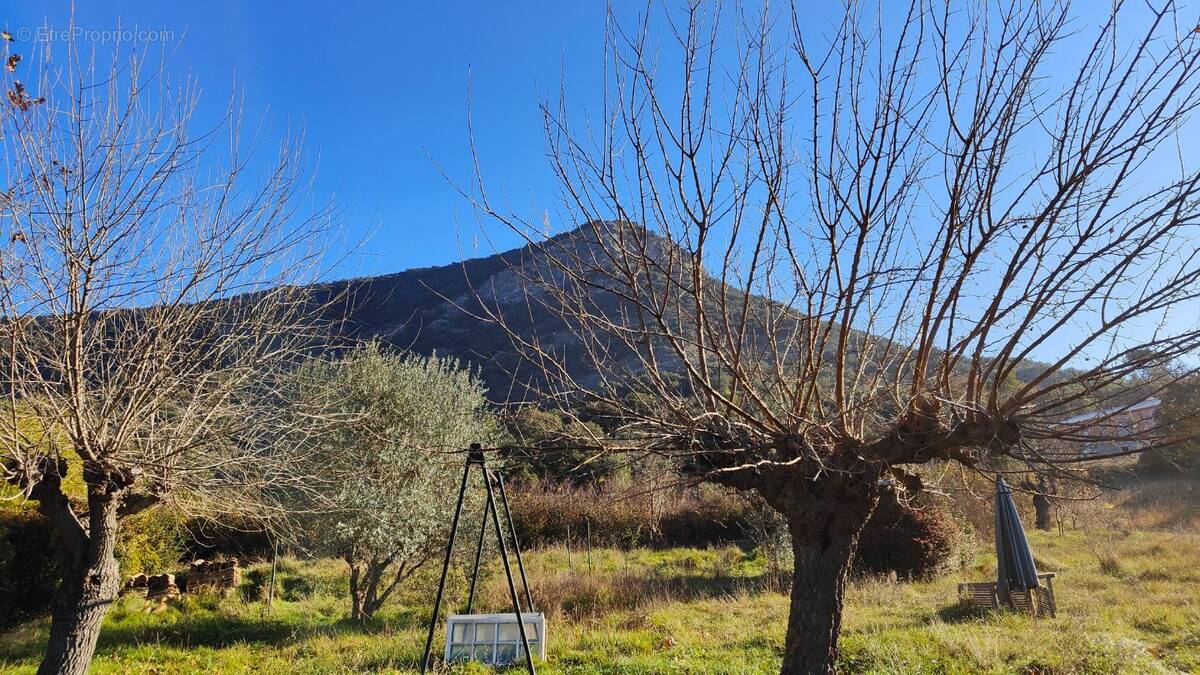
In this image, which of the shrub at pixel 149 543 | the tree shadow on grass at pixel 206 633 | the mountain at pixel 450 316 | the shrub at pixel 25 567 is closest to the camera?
the mountain at pixel 450 316

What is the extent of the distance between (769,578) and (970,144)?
10.6m

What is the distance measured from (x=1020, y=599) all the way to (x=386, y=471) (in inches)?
381

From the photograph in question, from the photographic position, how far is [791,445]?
10.8 ft

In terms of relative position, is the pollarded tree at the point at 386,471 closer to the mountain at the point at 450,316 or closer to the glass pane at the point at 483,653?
the mountain at the point at 450,316

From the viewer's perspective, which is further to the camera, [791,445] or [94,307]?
[94,307]

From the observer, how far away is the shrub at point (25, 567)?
29.7 feet

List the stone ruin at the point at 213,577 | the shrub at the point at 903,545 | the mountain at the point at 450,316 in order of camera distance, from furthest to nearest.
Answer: the shrub at the point at 903,545, the stone ruin at the point at 213,577, the mountain at the point at 450,316

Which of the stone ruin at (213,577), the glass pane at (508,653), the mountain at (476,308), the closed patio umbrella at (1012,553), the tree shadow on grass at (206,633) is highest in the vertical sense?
the mountain at (476,308)

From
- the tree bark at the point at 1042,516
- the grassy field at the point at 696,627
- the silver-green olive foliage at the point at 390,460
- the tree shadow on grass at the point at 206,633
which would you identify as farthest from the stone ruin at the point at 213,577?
the tree bark at the point at 1042,516

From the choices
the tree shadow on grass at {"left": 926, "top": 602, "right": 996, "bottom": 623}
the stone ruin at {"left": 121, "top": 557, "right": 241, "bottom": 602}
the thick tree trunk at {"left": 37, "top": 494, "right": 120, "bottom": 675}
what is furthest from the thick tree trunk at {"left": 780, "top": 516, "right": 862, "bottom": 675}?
the stone ruin at {"left": 121, "top": 557, "right": 241, "bottom": 602}

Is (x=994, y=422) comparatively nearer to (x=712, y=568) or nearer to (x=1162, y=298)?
A: (x=1162, y=298)

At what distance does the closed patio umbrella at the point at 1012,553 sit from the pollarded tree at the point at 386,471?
7.56 m

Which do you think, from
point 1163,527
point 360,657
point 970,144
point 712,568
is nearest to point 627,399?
→ point 970,144

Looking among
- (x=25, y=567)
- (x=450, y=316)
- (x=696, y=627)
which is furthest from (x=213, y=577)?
(x=450, y=316)
